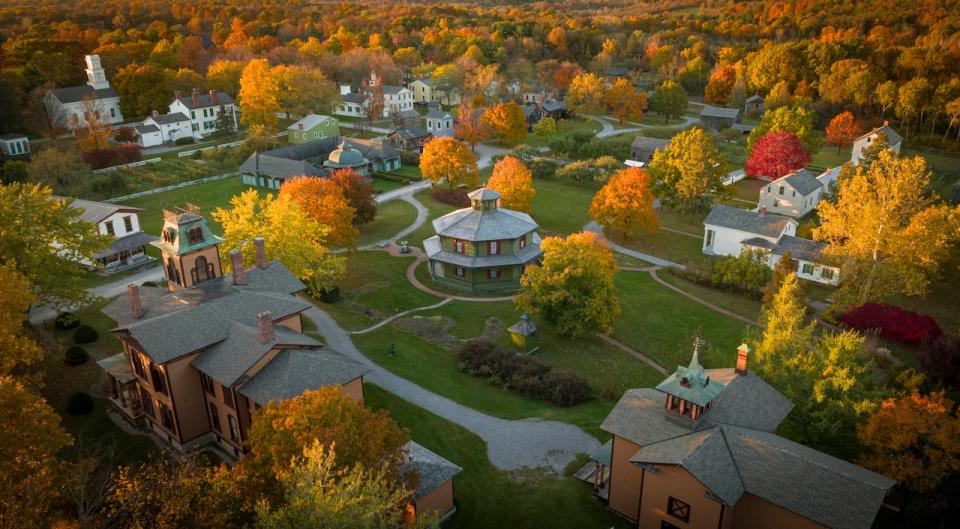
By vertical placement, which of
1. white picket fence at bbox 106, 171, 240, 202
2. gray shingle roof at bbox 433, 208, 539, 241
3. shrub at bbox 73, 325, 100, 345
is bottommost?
shrub at bbox 73, 325, 100, 345

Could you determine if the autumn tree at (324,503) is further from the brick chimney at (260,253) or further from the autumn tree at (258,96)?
the autumn tree at (258,96)

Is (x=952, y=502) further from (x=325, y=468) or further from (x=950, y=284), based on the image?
(x=950, y=284)

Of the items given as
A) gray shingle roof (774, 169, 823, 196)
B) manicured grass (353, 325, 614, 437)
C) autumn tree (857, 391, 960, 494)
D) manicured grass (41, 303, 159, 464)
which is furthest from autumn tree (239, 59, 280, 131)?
autumn tree (857, 391, 960, 494)

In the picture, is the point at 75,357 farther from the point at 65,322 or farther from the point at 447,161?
the point at 447,161

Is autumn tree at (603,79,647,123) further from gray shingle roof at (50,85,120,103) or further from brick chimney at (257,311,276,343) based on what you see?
brick chimney at (257,311,276,343)

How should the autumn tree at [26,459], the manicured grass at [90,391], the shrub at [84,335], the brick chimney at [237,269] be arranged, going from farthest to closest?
the shrub at [84,335] → the brick chimney at [237,269] → the manicured grass at [90,391] → the autumn tree at [26,459]

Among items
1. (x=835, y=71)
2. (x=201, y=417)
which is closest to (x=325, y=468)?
(x=201, y=417)

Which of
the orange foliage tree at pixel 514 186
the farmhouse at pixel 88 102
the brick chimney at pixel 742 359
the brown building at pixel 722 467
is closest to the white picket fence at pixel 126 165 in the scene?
the farmhouse at pixel 88 102
